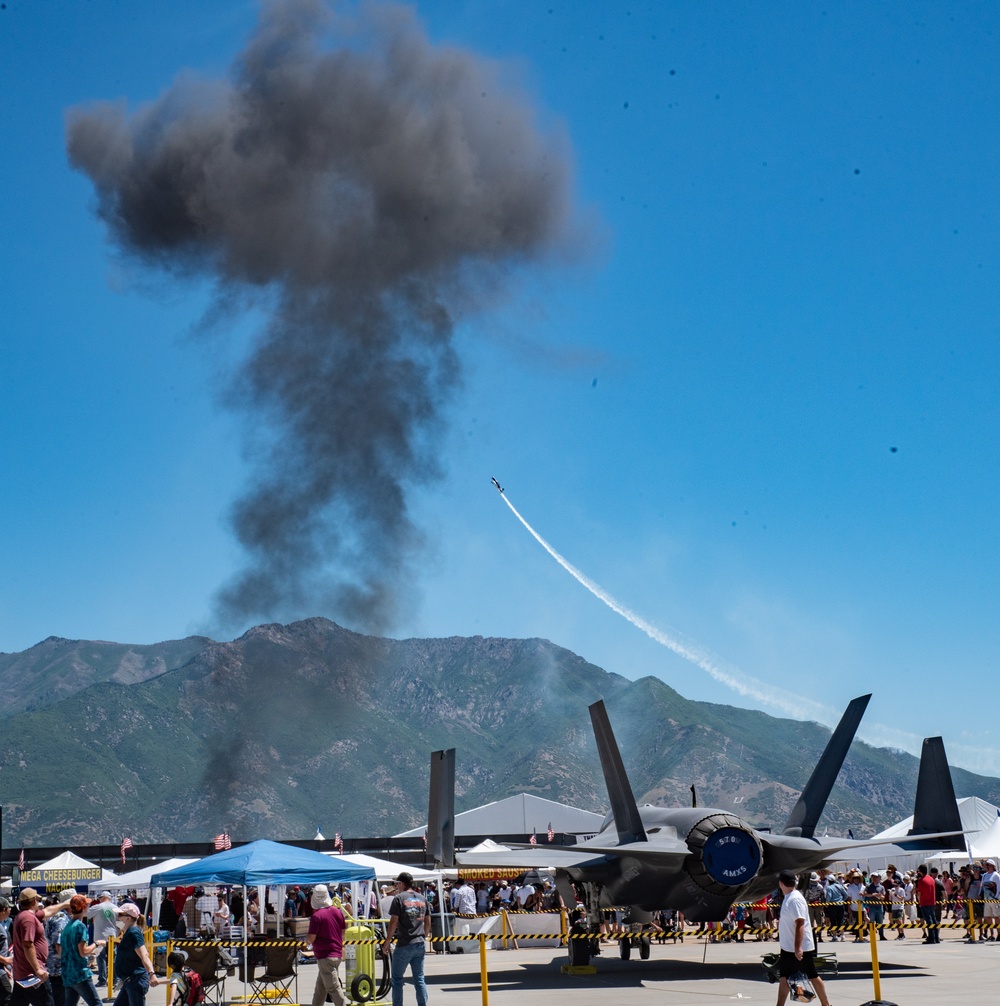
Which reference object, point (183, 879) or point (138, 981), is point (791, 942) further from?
point (183, 879)

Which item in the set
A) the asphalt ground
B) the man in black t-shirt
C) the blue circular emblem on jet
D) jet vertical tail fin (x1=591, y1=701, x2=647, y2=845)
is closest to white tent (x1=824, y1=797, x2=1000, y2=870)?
the asphalt ground

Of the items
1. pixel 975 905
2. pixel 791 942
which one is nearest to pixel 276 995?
pixel 791 942

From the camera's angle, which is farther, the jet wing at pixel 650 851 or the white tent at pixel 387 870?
the white tent at pixel 387 870

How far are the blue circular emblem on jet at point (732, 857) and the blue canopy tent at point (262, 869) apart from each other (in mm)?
5815

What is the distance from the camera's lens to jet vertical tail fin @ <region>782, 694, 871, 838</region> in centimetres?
2023

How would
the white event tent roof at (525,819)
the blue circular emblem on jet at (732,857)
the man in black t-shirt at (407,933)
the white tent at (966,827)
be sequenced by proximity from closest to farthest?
the man in black t-shirt at (407,933) → the blue circular emblem on jet at (732,857) → the white tent at (966,827) → the white event tent roof at (525,819)

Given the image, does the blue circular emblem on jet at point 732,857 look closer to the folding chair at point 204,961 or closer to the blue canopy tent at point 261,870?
the blue canopy tent at point 261,870

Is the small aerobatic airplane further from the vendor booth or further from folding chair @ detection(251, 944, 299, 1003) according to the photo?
the vendor booth

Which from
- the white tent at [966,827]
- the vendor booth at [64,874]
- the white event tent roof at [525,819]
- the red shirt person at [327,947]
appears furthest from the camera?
the white event tent roof at [525,819]

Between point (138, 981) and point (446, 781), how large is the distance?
10.5 m

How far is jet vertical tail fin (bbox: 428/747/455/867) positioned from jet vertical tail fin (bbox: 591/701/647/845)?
2.86m

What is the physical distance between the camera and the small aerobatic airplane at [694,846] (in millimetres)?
18812

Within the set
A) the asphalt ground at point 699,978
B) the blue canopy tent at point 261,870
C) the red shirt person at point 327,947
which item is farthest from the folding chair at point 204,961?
the asphalt ground at point 699,978

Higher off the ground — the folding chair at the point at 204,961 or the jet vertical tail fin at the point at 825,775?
the jet vertical tail fin at the point at 825,775
